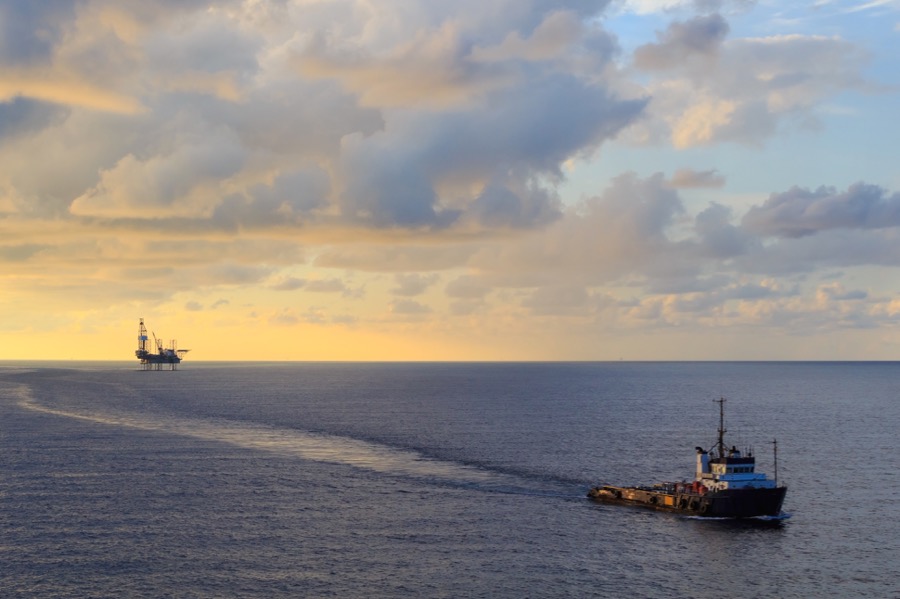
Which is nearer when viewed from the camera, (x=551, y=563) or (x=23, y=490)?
(x=551, y=563)

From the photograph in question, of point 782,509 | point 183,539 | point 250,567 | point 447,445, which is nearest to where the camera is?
point 250,567

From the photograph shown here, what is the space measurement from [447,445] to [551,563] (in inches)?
3708

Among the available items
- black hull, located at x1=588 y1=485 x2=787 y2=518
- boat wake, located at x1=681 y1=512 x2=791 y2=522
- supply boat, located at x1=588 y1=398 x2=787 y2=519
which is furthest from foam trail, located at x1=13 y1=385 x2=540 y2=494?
boat wake, located at x1=681 y1=512 x2=791 y2=522

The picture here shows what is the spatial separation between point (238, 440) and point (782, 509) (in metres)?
118

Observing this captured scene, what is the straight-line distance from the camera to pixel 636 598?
83.8 meters

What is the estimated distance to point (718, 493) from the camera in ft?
397

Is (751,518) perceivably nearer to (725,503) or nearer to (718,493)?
(725,503)

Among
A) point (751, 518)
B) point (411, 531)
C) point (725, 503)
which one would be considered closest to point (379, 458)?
point (411, 531)

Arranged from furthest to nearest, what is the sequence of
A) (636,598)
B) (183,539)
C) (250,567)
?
(183,539), (250,567), (636,598)

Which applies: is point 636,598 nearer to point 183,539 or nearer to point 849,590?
point 849,590

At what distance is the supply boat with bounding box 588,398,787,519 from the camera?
119250 mm

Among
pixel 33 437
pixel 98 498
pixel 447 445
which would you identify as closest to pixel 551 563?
pixel 98 498

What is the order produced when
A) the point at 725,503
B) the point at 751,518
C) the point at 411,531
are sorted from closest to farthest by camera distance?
the point at 411,531, the point at 751,518, the point at 725,503

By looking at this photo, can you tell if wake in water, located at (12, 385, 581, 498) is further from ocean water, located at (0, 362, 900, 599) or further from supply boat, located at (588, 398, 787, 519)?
supply boat, located at (588, 398, 787, 519)
